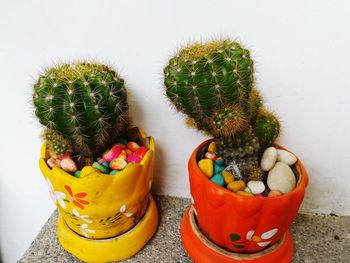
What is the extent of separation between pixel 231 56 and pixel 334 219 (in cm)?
61

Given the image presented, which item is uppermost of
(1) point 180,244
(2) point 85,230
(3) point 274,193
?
(3) point 274,193

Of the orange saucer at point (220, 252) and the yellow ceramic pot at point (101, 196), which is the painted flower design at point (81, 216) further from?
the orange saucer at point (220, 252)

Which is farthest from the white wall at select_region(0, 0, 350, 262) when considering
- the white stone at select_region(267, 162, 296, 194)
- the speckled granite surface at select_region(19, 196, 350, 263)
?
the white stone at select_region(267, 162, 296, 194)

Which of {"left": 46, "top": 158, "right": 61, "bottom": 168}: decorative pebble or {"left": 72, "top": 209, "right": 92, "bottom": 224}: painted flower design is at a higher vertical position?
{"left": 46, "top": 158, "right": 61, "bottom": 168}: decorative pebble

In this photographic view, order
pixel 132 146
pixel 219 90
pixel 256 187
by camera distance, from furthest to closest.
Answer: pixel 132 146 → pixel 256 187 → pixel 219 90

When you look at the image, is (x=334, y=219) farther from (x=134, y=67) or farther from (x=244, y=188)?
(x=134, y=67)

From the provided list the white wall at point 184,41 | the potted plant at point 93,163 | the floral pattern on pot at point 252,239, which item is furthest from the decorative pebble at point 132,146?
the floral pattern on pot at point 252,239

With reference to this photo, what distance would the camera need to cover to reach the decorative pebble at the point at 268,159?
72 centimetres

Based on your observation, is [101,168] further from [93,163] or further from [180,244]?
[180,244]

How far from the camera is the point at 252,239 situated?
676 millimetres

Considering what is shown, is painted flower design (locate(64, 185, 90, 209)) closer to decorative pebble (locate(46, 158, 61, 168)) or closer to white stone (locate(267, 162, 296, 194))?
decorative pebble (locate(46, 158, 61, 168))

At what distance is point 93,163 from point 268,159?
1.31ft

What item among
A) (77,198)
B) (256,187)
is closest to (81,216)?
(77,198)

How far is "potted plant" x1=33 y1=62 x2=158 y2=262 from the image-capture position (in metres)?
0.63
